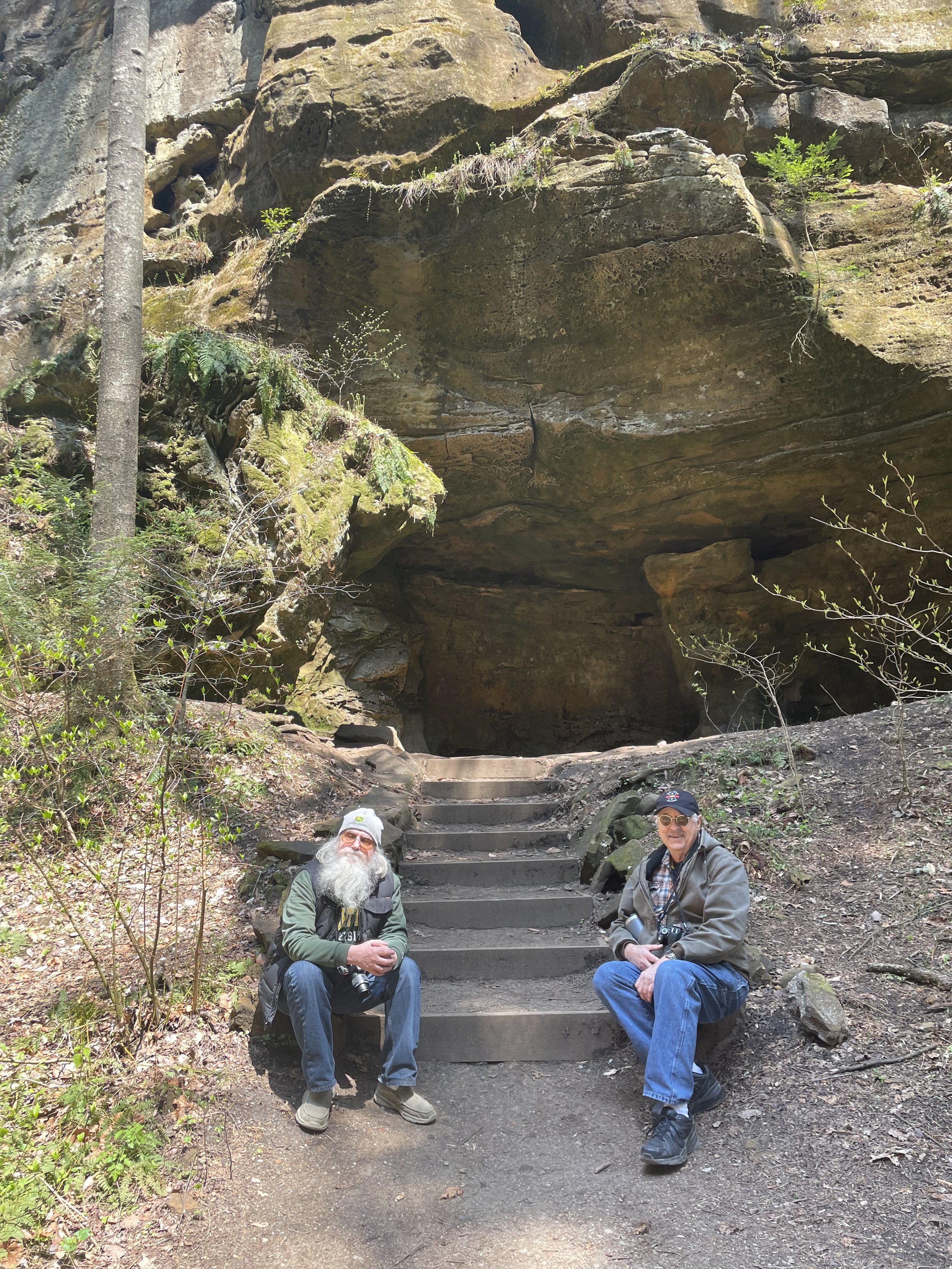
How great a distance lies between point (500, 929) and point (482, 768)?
12.3 feet

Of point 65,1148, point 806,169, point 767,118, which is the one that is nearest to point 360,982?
point 65,1148

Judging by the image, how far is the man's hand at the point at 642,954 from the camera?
11.3ft

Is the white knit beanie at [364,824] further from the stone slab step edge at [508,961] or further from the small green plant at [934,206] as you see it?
the small green plant at [934,206]

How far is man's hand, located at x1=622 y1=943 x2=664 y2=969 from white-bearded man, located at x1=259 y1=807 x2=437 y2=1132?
973 millimetres

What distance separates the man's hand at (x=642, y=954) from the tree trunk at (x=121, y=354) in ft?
13.6

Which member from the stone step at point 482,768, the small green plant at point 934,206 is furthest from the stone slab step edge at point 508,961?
Result: the small green plant at point 934,206

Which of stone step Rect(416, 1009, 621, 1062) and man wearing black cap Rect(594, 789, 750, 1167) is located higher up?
man wearing black cap Rect(594, 789, 750, 1167)

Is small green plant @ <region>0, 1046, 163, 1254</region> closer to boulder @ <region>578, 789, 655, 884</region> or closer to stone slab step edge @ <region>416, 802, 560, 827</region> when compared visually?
boulder @ <region>578, 789, 655, 884</region>

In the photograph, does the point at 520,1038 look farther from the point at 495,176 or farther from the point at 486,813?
the point at 495,176

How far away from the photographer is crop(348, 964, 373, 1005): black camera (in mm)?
3561

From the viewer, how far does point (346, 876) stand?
3.70 metres

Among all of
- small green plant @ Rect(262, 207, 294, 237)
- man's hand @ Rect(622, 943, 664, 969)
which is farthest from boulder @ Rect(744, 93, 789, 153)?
man's hand @ Rect(622, 943, 664, 969)

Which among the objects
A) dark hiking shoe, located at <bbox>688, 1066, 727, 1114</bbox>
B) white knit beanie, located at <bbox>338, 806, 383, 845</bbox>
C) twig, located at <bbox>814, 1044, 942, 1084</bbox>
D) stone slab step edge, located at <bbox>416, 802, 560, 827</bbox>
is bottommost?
stone slab step edge, located at <bbox>416, 802, 560, 827</bbox>

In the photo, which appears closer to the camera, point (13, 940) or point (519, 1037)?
point (519, 1037)
